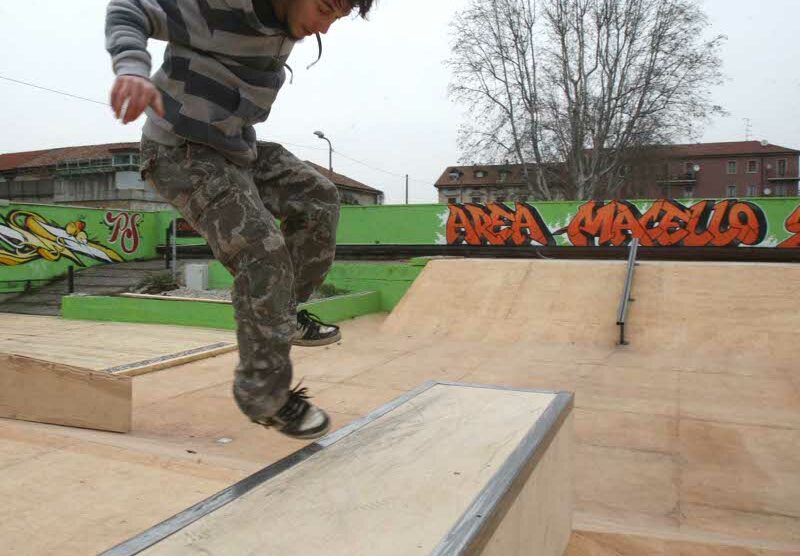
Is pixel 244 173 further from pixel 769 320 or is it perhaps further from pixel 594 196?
pixel 594 196

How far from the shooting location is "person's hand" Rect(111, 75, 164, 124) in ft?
4.63

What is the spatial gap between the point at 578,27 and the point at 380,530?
29.0 meters

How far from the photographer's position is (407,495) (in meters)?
1.54

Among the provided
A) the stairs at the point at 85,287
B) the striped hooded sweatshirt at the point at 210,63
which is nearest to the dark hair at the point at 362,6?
the striped hooded sweatshirt at the point at 210,63

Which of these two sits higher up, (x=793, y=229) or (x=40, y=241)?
(x=793, y=229)

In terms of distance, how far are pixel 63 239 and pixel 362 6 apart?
17.1m

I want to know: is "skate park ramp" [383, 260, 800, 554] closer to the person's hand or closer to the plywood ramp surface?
the person's hand

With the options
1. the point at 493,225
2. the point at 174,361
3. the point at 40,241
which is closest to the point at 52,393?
the point at 174,361

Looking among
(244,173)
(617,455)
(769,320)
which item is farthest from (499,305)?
(244,173)

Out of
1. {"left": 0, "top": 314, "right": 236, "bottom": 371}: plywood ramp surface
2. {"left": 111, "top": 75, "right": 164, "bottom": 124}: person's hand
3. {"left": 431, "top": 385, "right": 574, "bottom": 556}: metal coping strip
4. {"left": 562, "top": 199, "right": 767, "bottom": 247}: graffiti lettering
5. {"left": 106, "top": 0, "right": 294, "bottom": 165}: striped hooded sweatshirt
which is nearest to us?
{"left": 431, "top": 385, "right": 574, "bottom": 556}: metal coping strip

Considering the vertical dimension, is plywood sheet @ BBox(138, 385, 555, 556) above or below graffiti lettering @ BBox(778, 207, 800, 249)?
below

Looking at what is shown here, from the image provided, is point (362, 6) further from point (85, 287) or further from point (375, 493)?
point (85, 287)

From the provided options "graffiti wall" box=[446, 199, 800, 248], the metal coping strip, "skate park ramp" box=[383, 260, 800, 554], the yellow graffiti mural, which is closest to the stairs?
the yellow graffiti mural

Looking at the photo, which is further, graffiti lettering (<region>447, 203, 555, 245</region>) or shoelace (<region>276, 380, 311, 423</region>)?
graffiti lettering (<region>447, 203, 555, 245</region>)
